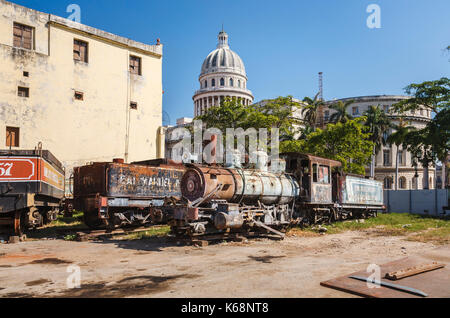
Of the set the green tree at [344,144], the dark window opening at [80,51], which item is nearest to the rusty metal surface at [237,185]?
the dark window opening at [80,51]

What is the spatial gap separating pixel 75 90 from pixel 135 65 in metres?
5.07

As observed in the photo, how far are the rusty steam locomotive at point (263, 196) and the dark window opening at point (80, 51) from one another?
1533 cm

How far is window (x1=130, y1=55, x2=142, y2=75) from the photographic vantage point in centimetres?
2667

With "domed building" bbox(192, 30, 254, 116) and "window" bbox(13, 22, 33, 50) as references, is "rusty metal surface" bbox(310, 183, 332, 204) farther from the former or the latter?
"domed building" bbox(192, 30, 254, 116)

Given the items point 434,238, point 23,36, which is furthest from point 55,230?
point 434,238

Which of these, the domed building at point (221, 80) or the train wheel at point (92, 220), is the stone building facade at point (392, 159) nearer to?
the domed building at point (221, 80)

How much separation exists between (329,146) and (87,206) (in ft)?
70.3

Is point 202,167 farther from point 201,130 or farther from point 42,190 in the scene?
point 201,130

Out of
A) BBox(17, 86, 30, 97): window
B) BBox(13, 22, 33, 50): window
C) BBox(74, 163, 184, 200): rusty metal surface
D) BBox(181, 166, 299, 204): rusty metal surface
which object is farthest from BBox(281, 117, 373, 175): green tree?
BBox(13, 22, 33, 50): window

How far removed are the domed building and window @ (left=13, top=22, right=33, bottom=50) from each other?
68.1 m

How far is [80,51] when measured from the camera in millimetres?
24062

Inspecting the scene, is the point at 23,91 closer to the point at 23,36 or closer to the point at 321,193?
the point at 23,36

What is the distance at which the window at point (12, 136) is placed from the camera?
21188 millimetres

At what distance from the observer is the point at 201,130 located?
128 feet
